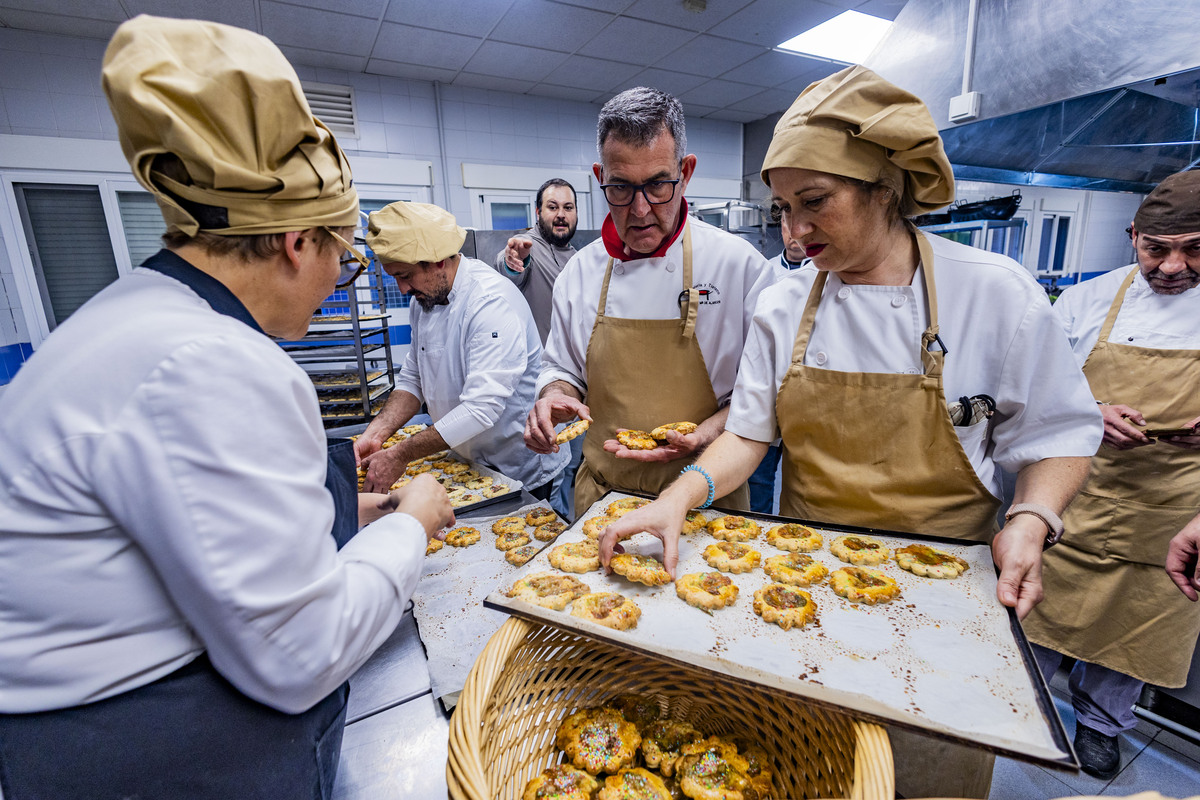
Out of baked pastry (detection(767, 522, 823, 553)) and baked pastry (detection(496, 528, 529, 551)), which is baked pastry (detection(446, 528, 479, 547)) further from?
baked pastry (detection(767, 522, 823, 553))

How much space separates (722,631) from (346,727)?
828mm

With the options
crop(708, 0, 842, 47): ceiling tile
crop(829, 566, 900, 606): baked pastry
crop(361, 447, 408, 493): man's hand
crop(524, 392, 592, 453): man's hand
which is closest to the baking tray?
crop(829, 566, 900, 606): baked pastry

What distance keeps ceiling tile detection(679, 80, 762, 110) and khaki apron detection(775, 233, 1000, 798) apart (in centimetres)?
639

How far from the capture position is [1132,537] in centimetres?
208

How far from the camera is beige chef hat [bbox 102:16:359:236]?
699 mm

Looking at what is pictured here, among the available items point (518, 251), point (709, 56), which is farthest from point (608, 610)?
point (709, 56)

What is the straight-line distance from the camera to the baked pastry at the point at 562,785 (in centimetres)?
97

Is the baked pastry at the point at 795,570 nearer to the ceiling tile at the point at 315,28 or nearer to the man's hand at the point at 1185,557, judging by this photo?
the man's hand at the point at 1185,557

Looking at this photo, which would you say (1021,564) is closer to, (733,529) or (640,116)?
(733,529)

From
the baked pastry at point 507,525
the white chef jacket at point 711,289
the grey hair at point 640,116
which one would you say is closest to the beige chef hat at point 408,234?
the white chef jacket at point 711,289

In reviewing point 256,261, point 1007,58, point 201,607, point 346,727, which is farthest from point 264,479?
point 1007,58

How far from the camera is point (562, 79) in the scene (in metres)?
6.28

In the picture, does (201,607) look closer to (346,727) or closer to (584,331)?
(346,727)

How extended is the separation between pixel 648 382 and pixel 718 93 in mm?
6575
